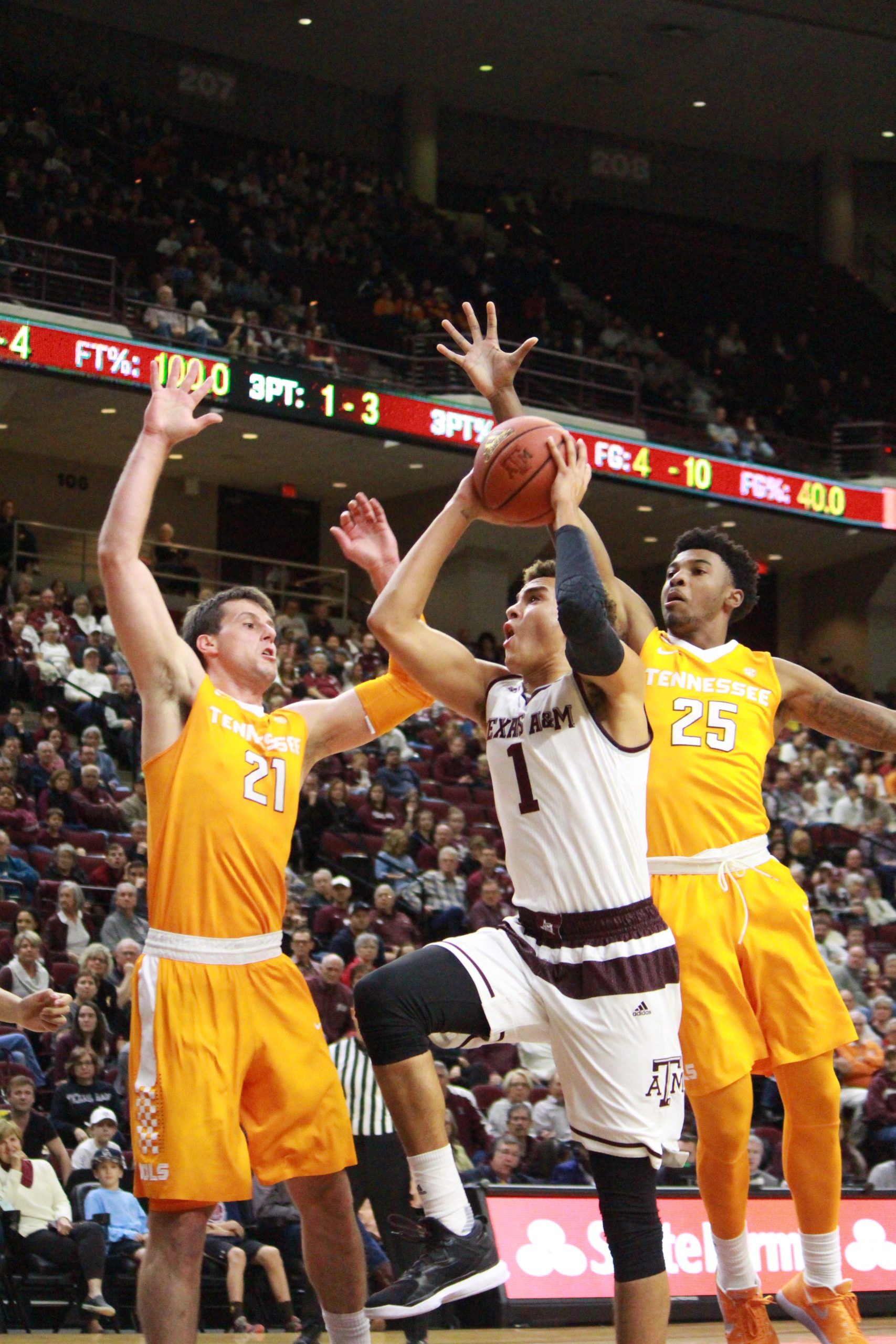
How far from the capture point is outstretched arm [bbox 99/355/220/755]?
481 centimetres

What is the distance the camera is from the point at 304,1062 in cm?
477

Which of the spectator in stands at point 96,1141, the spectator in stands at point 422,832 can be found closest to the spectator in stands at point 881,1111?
the spectator in stands at point 422,832

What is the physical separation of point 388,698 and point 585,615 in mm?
1342

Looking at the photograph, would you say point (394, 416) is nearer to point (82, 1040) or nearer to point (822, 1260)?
point (82, 1040)

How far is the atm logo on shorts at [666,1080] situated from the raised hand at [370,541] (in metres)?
1.87

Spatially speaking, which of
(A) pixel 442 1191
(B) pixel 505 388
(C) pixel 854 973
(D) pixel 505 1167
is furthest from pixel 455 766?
(A) pixel 442 1191

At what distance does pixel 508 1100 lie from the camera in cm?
1126

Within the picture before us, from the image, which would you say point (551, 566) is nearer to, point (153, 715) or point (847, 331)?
point (153, 715)

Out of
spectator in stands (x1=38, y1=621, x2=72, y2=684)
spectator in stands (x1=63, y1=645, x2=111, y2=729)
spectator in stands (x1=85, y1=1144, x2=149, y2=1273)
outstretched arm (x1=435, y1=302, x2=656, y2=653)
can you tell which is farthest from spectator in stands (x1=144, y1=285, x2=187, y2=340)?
outstretched arm (x1=435, y1=302, x2=656, y2=653)

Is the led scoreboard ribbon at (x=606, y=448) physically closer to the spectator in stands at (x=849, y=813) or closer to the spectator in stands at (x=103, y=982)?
the spectator in stands at (x=849, y=813)

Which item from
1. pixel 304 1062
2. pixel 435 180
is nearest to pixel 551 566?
pixel 304 1062

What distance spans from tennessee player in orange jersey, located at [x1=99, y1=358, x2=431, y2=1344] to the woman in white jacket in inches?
174

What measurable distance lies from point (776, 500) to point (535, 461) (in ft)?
68.4

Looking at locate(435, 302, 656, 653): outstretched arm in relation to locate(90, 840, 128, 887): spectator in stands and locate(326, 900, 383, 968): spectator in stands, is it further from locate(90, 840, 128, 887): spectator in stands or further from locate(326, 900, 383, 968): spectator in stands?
locate(90, 840, 128, 887): spectator in stands
